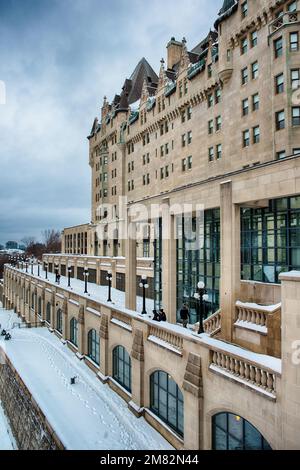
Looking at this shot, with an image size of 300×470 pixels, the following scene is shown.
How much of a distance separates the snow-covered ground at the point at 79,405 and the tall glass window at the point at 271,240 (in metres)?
9.22

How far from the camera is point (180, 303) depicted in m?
22.1

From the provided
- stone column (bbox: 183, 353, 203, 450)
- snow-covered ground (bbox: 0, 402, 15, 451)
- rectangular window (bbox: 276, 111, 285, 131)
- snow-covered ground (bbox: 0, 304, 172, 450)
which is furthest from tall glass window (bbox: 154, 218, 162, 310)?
snow-covered ground (bbox: 0, 402, 15, 451)

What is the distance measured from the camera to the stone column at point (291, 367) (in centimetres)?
866

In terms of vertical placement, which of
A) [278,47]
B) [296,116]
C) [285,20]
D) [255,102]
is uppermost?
[285,20]

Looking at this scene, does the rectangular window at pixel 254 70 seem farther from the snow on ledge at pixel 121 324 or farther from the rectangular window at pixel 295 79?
the snow on ledge at pixel 121 324

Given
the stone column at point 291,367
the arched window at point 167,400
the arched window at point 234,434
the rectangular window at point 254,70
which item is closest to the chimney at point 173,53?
the rectangular window at point 254,70

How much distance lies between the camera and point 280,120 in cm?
2502

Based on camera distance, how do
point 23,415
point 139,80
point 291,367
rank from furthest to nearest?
point 139,80 < point 23,415 < point 291,367

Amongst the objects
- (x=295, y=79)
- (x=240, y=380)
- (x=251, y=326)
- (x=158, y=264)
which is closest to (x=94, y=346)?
(x=158, y=264)

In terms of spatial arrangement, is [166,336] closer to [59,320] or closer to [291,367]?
[291,367]

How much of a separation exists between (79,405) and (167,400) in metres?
5.46

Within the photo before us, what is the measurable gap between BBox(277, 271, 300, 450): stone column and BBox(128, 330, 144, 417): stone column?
805 centimetres

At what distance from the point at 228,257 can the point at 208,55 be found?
26334 mm

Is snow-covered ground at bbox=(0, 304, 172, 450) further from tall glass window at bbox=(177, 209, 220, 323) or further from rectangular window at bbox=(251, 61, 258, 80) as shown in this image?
rectangular window at bbox=(251, 61, 258, 80)
